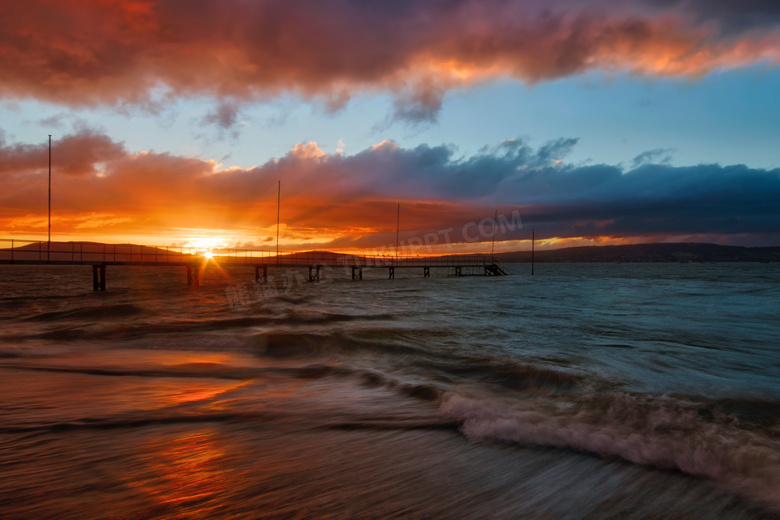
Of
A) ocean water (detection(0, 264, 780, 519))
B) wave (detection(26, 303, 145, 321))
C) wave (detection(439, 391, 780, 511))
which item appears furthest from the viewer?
wave (detection(26, 303, 145, 321))

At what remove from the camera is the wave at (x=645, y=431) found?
13.2 ft

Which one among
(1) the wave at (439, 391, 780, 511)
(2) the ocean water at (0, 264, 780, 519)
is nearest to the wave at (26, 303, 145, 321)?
(2) the ocean water at (0, 264, 780, 519)

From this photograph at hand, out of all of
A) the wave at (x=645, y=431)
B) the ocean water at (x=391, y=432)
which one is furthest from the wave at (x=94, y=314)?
the wave at (x=645, y=431)

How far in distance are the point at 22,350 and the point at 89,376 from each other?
5026 millimetres

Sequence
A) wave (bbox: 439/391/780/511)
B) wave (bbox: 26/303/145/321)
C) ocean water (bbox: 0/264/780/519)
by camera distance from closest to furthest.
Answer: ocean water (bbox: 0/264/780/519)
wave (bbox: 439/391/780/511)
wave (bbox: 26/303/145/321)

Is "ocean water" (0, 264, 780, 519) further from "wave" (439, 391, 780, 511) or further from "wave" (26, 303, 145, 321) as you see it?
"wave" (26, 303, 145, 321)

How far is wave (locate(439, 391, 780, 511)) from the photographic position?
4.01m

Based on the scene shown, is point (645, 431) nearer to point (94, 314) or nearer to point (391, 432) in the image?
point (391, 432)

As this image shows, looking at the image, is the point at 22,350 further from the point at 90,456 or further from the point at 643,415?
the point at 643,415

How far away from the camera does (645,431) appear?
505 centimetres

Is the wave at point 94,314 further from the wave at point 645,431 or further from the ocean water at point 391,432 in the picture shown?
the wave at point 645,431

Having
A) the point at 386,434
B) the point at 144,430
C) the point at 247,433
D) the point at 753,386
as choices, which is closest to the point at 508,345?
the point at 753,386

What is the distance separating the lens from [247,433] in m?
4.82

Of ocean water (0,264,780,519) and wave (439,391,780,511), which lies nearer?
ocean water (0,264,780,519)
